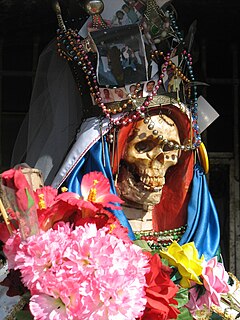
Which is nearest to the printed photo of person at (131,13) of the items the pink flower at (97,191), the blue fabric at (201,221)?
the blue fabric at (201,221)

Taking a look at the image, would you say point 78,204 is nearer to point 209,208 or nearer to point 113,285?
point 113,285

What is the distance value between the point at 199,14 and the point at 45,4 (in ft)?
1.72

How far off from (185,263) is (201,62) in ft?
4.76

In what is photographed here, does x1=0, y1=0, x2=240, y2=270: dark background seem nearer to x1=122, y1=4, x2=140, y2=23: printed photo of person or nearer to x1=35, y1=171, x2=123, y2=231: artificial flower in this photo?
x1=122, y1=4, x2=140, y2=23: printed photo of person

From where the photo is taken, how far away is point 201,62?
9.12 feet

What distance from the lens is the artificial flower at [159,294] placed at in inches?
52.5

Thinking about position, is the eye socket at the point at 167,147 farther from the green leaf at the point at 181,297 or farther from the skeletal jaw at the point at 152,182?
the green leaf at the point at 181,297

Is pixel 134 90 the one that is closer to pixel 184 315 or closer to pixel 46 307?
pixel 184 315

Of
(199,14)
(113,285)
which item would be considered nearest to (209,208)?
(199,14)

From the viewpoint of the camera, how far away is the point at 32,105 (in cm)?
215

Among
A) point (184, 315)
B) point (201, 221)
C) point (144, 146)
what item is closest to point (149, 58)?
point (144, 146)

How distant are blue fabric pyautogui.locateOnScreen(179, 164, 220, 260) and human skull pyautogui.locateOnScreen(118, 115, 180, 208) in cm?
14

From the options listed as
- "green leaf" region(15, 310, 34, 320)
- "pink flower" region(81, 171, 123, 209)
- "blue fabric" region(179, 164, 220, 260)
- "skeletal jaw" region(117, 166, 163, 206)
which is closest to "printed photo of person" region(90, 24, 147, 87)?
"skeletal jaw" region(117, 166, 163, 206)

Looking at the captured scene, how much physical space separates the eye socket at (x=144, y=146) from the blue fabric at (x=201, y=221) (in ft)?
0.70
